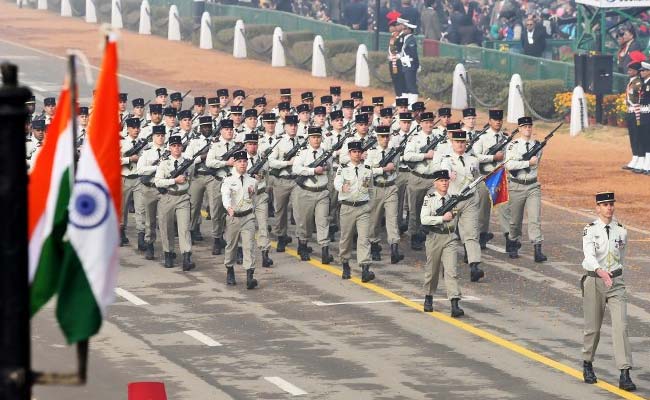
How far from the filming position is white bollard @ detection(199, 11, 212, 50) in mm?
49125

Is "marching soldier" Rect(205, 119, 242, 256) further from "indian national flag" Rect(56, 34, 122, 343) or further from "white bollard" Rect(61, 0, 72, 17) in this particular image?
"white bollard" Rect(61, 0, 72, 17)

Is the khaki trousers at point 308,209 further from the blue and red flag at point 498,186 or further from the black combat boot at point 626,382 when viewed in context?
the black combat boot at point 626,382

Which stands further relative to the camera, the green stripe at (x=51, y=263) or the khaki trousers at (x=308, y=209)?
the khaki trousers at (x=308, y=209)

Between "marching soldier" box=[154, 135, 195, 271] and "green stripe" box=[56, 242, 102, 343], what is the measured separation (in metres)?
16.2

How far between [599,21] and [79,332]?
103 ft

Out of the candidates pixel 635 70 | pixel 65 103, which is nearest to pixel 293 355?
pixel 65 103

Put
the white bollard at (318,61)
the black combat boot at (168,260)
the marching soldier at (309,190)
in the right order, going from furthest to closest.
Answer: the white bollard at (318,61) → the marching soldier at (309,190) → the black combat boot at (168,260)

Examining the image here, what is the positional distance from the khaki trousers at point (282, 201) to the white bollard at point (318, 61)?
1952 centimetres

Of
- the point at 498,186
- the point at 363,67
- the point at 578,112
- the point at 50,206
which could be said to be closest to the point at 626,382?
the point at 498,186

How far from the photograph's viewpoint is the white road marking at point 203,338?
1864cm

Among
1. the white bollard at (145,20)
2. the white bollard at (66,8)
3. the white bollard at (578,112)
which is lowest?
the white bollard at (578,112)

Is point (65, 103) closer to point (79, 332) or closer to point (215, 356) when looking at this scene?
point (79, 332)

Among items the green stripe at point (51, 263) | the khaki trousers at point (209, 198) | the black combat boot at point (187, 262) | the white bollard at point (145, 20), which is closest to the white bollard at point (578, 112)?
the khaki trousers at point (209, 198)

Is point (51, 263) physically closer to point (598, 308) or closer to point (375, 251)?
point (598, 308)
